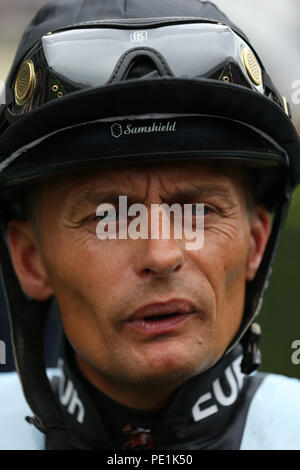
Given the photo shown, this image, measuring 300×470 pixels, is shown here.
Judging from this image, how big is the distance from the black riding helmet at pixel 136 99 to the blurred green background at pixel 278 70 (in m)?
1.63

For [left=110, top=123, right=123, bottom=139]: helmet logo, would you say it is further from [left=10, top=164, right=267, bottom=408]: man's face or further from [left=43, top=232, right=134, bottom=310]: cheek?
[left=43, top=232, right=134, bottom=310]: cheek

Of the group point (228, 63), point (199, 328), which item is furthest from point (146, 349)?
point (228, 63)

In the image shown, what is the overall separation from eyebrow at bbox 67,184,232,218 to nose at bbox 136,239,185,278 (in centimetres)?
16

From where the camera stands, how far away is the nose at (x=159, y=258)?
6.72 ft

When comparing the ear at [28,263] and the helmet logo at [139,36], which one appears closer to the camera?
the helmet logo at [139,36]

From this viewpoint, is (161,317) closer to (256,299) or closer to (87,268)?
(87,268)

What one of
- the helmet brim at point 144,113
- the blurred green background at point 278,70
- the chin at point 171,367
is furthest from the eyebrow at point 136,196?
the blurred green background at point 278,70

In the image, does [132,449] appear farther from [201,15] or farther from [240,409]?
[201,15]

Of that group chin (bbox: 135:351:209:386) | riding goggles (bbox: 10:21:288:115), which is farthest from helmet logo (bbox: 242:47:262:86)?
chin (bbox: 135:351:209:386)

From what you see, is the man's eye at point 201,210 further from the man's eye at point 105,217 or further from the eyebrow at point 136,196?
the man's eye at point 105,217

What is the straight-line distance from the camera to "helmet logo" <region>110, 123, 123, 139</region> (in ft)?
7.17

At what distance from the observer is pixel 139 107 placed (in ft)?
7.05

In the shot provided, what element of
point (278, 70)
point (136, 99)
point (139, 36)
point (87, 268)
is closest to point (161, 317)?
point (87, 268)

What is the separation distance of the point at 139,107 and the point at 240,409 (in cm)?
107
